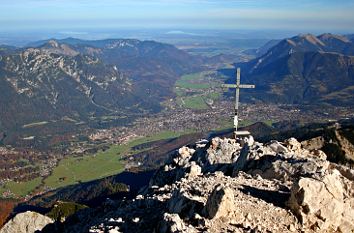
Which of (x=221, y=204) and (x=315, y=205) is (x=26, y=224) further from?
(x=315, y=205)

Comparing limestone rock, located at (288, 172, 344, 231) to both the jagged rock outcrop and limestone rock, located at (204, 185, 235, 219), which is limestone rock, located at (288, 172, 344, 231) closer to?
Result: limestone rock, located at (204, 185, 235, 219)

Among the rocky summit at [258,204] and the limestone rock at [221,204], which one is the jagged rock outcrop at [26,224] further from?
the limestone rock at [221,204]

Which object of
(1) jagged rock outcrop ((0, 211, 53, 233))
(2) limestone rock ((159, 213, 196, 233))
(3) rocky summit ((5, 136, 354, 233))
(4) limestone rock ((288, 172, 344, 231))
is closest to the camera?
(2) limestone rock ((159, 213, 196, 233))

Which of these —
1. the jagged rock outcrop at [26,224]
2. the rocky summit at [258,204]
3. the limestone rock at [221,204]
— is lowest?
the jagged rock outcrop at [26,224]

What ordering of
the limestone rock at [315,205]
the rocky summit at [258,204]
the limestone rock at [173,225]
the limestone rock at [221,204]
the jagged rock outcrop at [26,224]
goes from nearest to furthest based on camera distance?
the limestone rock at [173,225] < the limestone rock at [221,204] < the rocky summit at [258,204] < the limestone rock at [315,205] < the jagged rock outcrop at [26,224]

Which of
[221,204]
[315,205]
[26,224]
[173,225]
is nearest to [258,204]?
[315,205]

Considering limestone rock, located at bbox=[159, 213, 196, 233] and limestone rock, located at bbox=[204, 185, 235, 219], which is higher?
limestone rock, located at bbox=[204, 185, 235, 219]

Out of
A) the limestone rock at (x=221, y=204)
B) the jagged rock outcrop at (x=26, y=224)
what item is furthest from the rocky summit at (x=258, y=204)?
the jagged rock outcrop at (x=26, y=224)

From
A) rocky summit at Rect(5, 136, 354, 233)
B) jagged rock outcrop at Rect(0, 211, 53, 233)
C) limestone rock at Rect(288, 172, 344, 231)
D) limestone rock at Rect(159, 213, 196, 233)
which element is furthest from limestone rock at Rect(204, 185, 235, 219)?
jagged rock outcrop at Rect(0, 211, 53, 233)

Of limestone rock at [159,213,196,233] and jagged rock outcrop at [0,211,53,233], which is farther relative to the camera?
jagged rock outcrop at [0,211,53,233]
